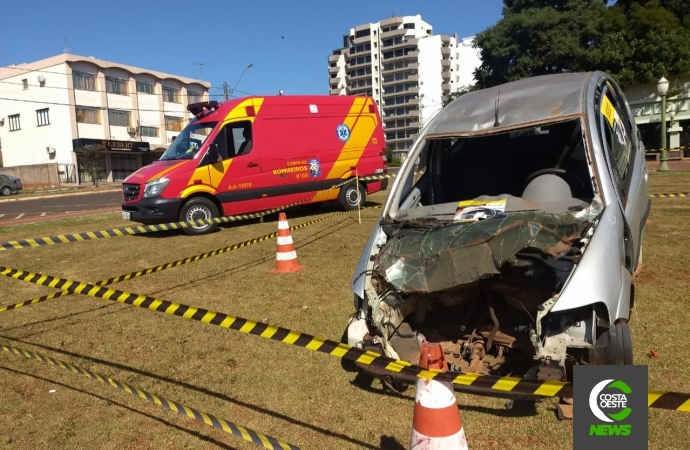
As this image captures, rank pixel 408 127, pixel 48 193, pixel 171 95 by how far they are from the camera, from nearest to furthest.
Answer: pixel 48 193 < pixel 171 95 < pixel 408 127

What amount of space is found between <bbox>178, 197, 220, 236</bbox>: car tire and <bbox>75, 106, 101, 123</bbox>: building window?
4162 centimetres

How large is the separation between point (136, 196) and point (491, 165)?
723cm

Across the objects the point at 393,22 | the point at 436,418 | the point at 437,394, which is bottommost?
the point at 436,418

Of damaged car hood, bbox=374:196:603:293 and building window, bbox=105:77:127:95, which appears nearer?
damaged car hood, bbox=374:196:603:293

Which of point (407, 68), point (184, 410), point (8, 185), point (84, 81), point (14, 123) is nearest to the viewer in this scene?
point (184, 410)

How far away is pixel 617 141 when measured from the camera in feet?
14.6

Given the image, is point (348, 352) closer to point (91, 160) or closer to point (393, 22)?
point (91, 160)

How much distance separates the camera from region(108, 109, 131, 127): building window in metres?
47.9

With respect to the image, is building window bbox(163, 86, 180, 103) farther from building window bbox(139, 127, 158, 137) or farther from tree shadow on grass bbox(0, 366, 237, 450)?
tree shadow on grass bbox(0, 366, 237, 450)

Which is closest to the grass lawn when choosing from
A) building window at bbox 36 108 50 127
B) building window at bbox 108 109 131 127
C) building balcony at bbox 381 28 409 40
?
building window at bbox 36 108 50 127

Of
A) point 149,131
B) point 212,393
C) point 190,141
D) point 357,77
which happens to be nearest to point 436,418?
point 212,393

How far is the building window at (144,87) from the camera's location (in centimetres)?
5053

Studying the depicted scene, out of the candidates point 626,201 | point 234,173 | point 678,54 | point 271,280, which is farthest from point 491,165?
point 678,54

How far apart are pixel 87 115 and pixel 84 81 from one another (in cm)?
303
